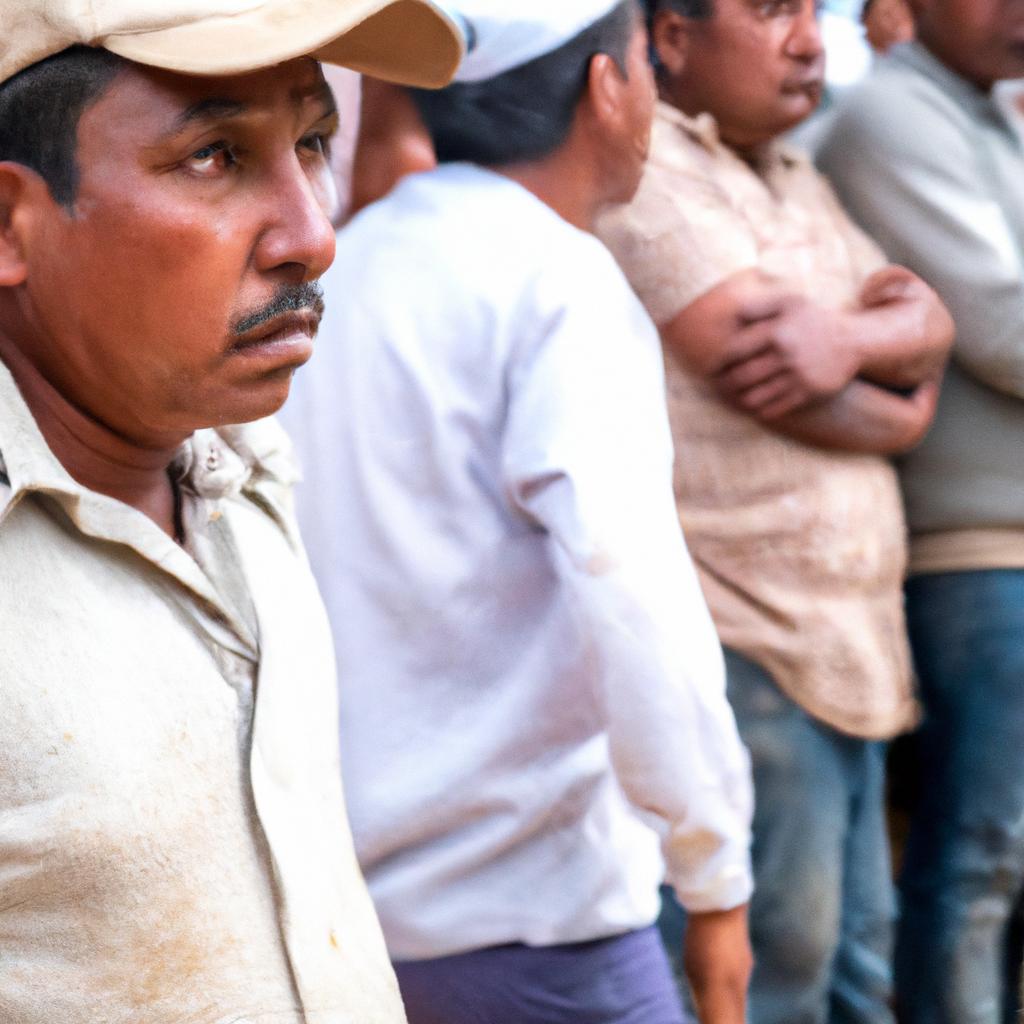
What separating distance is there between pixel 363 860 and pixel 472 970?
0.20 metres

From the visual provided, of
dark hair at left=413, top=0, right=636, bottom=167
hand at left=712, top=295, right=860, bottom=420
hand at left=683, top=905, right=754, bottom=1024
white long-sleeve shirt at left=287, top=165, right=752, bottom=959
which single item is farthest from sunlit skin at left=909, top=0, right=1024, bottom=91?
hand at left=683, top=905, right=754, bottom=1024

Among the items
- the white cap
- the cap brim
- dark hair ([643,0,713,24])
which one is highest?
the cap brim

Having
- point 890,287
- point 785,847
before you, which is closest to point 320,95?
point 890,287

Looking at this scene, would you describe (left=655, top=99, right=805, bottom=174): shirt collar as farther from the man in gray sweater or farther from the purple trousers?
the purple trousers

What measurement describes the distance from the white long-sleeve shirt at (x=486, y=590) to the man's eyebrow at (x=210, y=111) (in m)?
0.68

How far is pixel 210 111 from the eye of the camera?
131 cm

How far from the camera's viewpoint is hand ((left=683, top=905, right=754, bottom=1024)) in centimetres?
199

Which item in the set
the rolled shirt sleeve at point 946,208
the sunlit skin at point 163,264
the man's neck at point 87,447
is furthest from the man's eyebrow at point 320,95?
the rolled shirt sleeve at point 946,208

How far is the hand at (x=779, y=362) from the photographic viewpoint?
7.82 ft

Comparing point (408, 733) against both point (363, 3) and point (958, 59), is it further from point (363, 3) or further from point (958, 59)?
point (958, 59)

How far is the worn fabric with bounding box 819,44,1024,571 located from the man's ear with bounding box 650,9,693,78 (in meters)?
0.38

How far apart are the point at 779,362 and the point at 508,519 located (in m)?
0.59

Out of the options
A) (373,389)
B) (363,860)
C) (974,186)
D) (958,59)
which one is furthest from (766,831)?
(958,59)

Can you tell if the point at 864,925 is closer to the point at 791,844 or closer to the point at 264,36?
the point at 791,844
